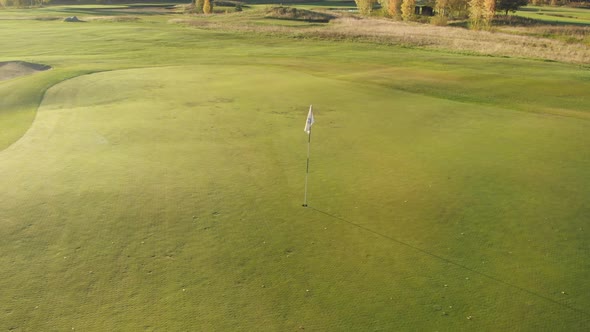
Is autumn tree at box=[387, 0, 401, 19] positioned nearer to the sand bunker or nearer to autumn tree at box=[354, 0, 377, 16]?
autumn tree at box=[354, 0, 377, 16]

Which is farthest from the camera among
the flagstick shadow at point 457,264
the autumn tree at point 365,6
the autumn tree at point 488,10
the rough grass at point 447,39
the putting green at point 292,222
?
the autumn tree at point 365,6

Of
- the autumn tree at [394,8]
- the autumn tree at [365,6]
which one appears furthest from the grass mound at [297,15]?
the autumn tree at [365,6]

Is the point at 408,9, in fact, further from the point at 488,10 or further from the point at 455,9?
the point at 488,10

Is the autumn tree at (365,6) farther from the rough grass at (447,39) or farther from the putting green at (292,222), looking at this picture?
the putting green at (292,222)

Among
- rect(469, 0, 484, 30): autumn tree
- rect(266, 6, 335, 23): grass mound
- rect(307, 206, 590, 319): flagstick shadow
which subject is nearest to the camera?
rect(307, 206, 590, 319): flagstick shadow

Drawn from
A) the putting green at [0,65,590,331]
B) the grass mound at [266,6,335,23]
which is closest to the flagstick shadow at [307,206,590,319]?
the putting green at [0,65,590,331]


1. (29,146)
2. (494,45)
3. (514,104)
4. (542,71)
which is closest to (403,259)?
(29,146)

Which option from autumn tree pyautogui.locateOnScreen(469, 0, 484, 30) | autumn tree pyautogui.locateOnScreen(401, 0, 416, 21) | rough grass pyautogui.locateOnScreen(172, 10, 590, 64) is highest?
autumn tree pyautogui.locateOnScreen(401, 0, 416, 21)
